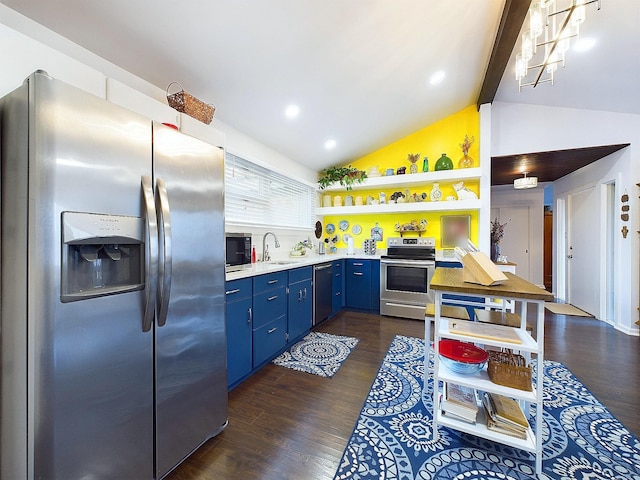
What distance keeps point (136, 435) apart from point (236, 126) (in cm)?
270

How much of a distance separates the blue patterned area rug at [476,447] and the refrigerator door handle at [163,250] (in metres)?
1.23

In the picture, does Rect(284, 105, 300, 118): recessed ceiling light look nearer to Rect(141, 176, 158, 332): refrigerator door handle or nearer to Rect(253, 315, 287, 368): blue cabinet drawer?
Rect(141, 176, 158, 332): refrigerator door handle

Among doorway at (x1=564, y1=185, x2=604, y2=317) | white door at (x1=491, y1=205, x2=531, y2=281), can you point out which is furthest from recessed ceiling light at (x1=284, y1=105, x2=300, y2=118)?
white door at (x1=491, y1=205, x2=531, y2=281)

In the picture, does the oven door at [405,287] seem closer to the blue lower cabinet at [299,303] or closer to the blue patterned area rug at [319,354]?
the blue patterned area rug at [319,354]

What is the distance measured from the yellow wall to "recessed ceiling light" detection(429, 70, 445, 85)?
3.98 feet

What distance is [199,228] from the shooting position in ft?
4.76

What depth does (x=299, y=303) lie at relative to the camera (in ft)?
9.90

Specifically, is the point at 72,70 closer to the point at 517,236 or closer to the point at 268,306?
the point at 268,306

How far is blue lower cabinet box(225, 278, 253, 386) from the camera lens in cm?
200

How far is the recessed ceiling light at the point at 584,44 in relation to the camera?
242cm

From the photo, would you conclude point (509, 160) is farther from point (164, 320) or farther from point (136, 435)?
point (136, 435)

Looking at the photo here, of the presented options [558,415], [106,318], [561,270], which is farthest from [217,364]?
[561,270]

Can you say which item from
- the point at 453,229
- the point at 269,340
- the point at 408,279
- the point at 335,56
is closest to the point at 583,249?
the point at 453,229

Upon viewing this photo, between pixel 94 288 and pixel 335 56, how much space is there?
2404mm
